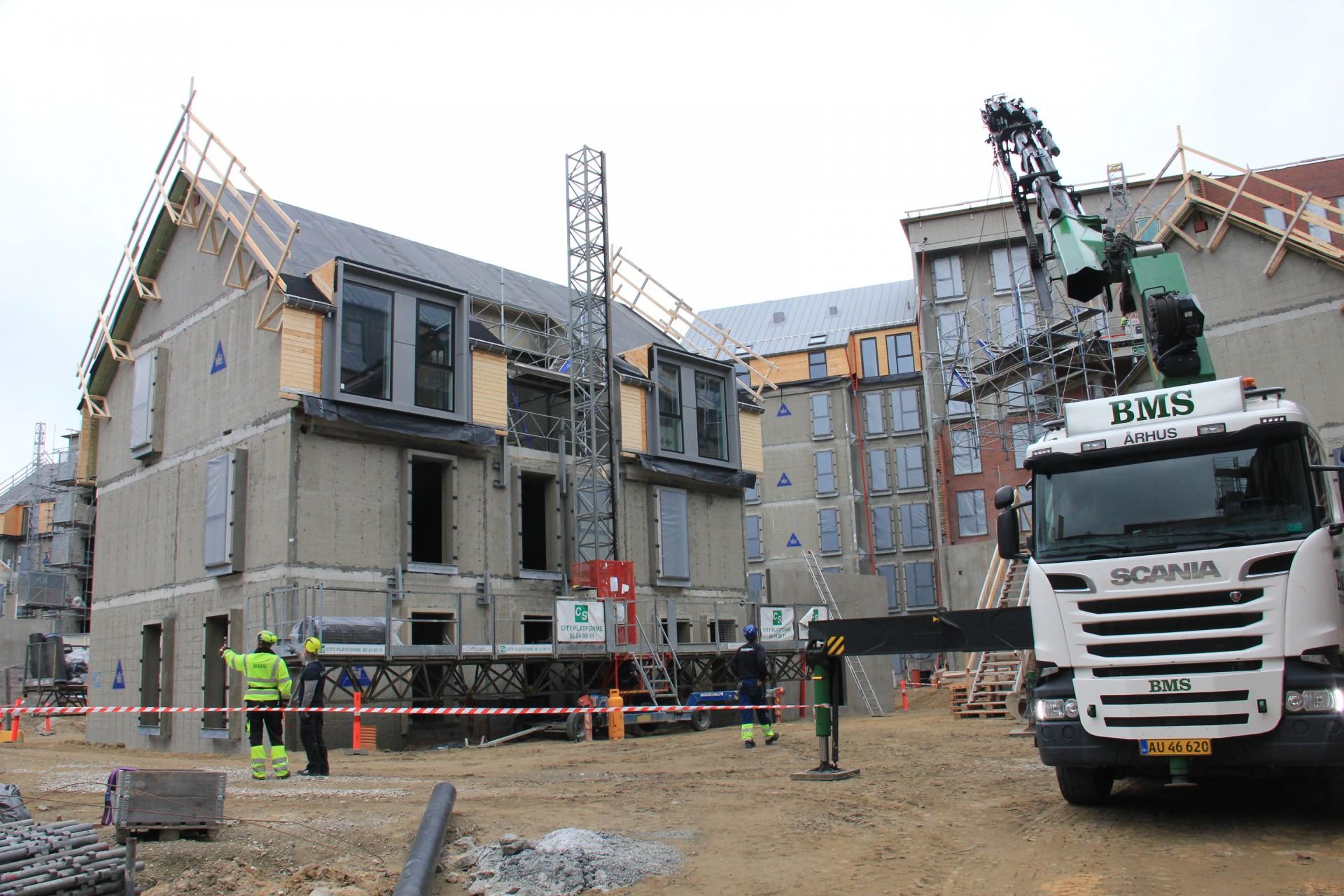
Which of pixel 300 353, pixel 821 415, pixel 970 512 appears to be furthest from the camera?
pixel 821 415

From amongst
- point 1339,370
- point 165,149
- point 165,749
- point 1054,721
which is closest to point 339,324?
point 165,149

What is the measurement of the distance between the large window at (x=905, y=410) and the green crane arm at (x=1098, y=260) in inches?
1047

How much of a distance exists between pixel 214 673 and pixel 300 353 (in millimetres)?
6806

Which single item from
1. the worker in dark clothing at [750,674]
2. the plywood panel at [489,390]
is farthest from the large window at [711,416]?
the worker in dark clothing at [750,674]

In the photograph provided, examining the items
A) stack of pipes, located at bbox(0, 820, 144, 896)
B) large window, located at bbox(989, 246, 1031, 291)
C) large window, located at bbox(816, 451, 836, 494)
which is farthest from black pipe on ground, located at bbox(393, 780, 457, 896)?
large window, located at bbox(989, 246, 1031, 291)

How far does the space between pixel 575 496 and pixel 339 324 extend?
721cm

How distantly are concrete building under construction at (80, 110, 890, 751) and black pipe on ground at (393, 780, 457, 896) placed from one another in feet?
36.6

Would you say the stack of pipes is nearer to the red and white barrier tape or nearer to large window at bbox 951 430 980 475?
the red and white barrier tape

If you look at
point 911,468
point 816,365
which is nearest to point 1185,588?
point 911,468

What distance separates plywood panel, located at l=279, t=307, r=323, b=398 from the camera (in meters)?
21.4

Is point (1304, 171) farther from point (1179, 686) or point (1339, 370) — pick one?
point (1179, 686)

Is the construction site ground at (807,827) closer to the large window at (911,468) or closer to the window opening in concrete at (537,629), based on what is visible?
the window opening in concrete at (537,629)

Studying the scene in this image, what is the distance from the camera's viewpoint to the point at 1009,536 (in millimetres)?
9406

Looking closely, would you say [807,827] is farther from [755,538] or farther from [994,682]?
[755,538]
